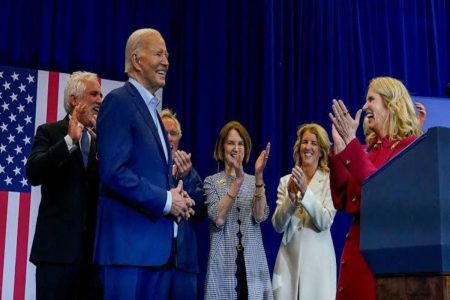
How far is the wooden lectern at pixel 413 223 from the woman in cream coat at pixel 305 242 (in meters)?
2.12

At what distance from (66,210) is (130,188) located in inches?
24.4

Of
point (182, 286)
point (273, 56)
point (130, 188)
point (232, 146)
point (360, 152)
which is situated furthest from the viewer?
point (273, 56)

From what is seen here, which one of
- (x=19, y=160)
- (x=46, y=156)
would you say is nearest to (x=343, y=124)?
(x=46, y=156)

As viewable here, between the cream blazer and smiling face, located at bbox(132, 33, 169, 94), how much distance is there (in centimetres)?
155

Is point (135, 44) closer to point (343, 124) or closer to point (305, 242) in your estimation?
point (343, 124)

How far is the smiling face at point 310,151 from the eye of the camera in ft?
13.6

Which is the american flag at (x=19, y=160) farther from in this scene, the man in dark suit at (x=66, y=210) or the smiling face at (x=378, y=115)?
the smiling face at (x=378, y=115)

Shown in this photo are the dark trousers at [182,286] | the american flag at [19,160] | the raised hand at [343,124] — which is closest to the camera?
the dark trousers at [182,286]

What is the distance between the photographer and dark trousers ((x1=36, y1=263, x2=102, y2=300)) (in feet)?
8.87

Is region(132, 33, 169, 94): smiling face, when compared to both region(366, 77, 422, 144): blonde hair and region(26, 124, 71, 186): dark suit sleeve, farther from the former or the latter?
region(366, 77, 422, 144): blonde hair

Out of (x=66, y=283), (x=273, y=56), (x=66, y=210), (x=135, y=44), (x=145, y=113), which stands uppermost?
(x=273, y=56)

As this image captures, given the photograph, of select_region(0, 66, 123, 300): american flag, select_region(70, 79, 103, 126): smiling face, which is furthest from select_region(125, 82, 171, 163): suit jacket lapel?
select_region(0, 66, 123, 300): american flag

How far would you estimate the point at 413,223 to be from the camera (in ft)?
5.25

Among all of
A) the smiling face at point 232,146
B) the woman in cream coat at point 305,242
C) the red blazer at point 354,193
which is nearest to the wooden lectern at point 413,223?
the red blazer at point 354,193
